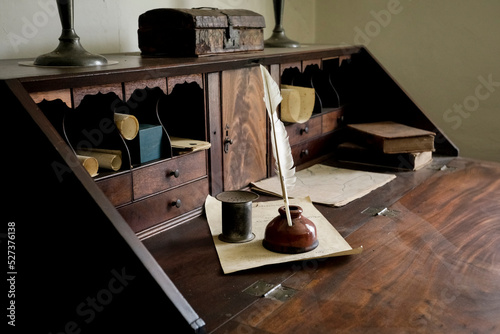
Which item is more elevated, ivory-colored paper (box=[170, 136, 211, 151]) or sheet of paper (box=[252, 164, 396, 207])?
ivory-colored paper (box=[170, 136, 211, 151])

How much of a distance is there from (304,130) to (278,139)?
29.2 inches

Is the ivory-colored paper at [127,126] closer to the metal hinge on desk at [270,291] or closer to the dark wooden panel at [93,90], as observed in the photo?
the dark wooden panel at [93,90]

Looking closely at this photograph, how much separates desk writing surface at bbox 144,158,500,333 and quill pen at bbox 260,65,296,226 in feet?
0.69

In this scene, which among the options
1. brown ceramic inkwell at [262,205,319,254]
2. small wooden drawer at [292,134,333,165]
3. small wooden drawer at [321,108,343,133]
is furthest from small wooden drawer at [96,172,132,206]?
small wooden drawer at [321,108,343,133]

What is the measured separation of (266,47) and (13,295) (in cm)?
147

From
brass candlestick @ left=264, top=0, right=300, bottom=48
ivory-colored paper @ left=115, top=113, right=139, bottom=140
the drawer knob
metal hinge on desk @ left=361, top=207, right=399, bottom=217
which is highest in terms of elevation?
brass candlestick @ left=264, top=0, right=300, bottom=48

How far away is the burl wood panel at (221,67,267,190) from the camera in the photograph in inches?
68.4

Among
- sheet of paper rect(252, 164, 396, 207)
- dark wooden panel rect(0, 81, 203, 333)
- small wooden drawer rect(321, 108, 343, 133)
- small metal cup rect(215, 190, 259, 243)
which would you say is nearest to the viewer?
dark wooden panel rect(0, 81, 203, 333)

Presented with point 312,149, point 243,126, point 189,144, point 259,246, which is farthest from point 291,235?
point 312,149

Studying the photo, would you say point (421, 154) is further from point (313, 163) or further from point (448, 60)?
point (448, 60)

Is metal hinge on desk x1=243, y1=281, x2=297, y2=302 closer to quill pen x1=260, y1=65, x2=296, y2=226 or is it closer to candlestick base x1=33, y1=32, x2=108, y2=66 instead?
quill pen x1=260, y1=65, x2=296, y2=226

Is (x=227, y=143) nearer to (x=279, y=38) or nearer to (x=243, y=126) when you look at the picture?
(x=243, y=126)

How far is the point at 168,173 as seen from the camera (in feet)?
5.10

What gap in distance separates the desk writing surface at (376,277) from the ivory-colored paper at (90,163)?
23 centimetres
